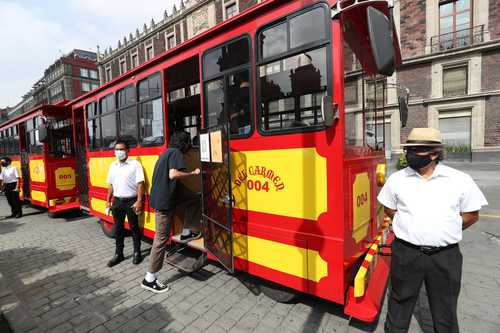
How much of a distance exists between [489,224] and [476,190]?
504 centimetres

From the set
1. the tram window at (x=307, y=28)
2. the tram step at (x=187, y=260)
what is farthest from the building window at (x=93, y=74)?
the tram window at (x=307, y=28)

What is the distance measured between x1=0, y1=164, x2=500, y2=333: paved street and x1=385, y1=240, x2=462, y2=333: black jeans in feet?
1.91

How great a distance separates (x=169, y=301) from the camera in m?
3.26

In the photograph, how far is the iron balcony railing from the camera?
16.0 m

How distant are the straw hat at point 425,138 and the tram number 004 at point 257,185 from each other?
1.37 meters

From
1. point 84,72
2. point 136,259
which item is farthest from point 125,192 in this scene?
point 84,72

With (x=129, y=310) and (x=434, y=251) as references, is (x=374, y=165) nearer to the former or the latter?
(x=434, y=251)

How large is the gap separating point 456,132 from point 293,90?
19206mm

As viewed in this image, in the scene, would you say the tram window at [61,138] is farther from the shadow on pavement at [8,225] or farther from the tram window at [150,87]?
the tram window at [150,87]

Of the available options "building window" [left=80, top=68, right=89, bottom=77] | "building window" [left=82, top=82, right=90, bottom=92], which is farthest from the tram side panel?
"building window" [left=80, top=68, right=89, bottom=77]

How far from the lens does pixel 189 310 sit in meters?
3.06

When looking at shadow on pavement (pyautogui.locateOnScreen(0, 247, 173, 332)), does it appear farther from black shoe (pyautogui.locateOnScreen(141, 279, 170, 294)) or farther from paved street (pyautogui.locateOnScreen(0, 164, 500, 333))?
black shoe (pyautogui.locateOnScreen(141, 279, 170, 294))

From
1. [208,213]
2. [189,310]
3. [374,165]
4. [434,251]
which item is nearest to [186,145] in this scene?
[208,213]

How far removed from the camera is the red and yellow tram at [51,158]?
7.49 meters
